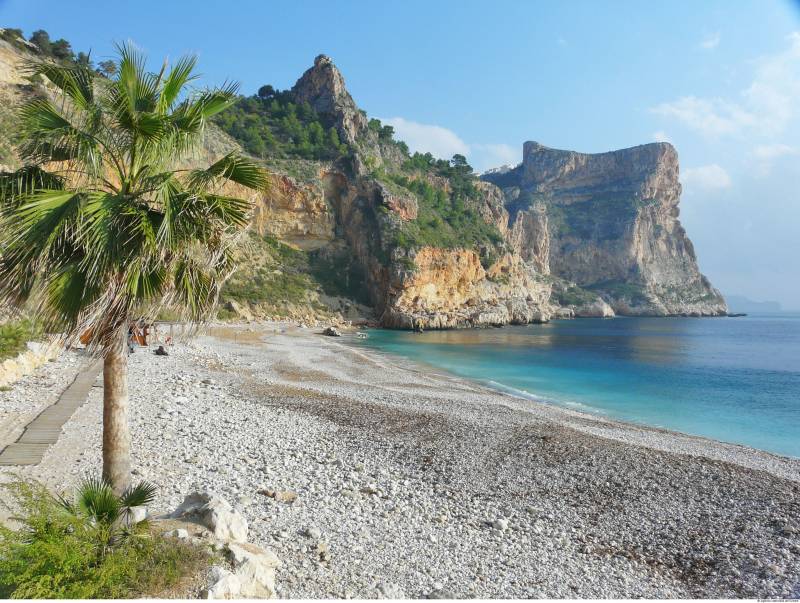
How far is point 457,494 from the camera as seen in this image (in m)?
8.66

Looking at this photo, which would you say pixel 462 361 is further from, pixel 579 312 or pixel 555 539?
pixel 579 312

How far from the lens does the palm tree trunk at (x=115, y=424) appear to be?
4.79m

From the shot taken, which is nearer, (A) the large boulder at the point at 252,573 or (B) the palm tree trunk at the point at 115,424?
(A) the large boulder at the point at 252,573

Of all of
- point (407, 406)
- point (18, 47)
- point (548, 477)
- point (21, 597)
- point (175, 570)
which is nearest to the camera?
point (21, 597)

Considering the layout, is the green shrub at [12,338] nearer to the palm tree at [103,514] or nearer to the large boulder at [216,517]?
the large boulder at [216,517]

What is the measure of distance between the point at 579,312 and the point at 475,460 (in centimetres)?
12379

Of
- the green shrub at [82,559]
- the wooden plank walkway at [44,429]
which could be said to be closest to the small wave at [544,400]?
the wooden plank walkway at [44,429]

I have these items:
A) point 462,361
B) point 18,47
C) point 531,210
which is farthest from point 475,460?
point 531,210

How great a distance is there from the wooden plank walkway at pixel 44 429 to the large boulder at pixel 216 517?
89.2 inches

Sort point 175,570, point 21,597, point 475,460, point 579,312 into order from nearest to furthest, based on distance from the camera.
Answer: point 21,597
point 175,570
point 475,460
point 579,312


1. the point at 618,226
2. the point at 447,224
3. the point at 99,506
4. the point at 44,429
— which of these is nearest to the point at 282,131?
the point at 447,224

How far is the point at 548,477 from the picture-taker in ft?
32.7

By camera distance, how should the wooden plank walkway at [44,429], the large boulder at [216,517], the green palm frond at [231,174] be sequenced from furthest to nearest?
1. the wooden plank walkway at [44,429]
2. the large boulder at [216,517]
3. the green palm frond at [231,174]

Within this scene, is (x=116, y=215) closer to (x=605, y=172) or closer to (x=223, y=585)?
(x=223, y=585)
